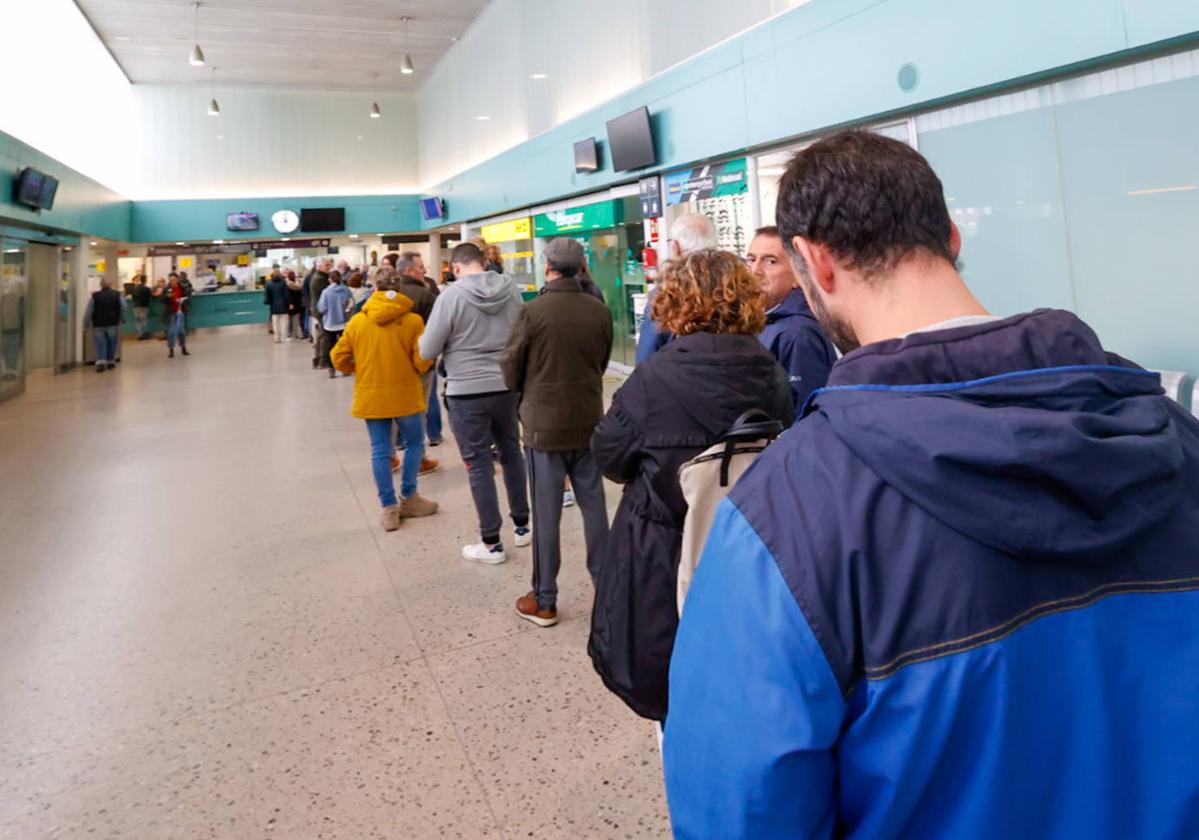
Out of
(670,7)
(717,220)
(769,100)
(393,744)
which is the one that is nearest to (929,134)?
(769,100)

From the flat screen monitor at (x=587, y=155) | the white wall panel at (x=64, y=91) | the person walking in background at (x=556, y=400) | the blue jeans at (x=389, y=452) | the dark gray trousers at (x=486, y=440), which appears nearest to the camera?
the person walking in background at (x=556, y=400)

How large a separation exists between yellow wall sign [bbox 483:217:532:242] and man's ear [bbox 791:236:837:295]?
A: 12332mm

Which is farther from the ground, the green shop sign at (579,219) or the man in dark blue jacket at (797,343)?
the green shop sign at (579,219)

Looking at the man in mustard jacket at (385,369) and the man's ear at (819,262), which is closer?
the man's ear at (819,262)

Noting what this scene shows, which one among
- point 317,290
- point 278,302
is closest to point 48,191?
point 317,290

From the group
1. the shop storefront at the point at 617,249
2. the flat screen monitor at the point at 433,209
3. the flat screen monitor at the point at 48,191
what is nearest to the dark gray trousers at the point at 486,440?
the shop storefront at the point at 617,249

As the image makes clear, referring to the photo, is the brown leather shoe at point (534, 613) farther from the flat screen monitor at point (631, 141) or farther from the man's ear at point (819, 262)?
the flat screen monitor at point (631, 141)

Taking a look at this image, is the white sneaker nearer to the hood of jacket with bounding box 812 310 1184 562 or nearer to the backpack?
the backpack

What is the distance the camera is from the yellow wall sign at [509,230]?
41.9 feet

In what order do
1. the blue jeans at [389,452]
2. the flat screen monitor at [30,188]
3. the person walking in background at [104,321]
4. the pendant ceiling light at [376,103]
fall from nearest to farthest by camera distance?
the blue jeans at [389,452], the flat screen monitor at [30,188], the person walking in background at [104,321], the pendant ceiling light at [376,103]

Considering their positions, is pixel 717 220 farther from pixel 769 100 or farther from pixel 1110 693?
pixel 1110 693

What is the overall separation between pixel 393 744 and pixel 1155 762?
224 cm

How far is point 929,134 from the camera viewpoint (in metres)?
5.07

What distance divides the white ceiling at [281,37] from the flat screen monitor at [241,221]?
3.46m
